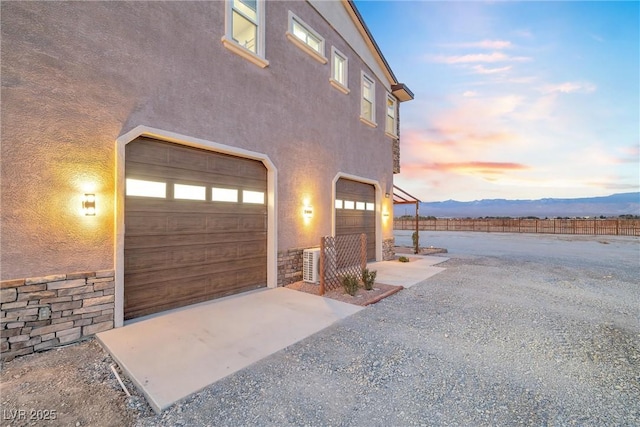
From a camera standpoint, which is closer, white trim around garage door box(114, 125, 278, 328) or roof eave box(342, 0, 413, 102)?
white trim around garage door box(114, 125, 278, 328)

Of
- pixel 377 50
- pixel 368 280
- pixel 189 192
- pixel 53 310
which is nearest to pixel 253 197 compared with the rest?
Answer: pixel 189 192

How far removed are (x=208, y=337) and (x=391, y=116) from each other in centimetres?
1092

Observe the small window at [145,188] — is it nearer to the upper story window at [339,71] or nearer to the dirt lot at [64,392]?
the dirt lot at [64,392]

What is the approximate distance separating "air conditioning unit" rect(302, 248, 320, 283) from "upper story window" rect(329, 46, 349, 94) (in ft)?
17.3

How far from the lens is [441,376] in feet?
8.57

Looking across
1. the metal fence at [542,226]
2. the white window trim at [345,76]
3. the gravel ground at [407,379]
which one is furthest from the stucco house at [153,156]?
the metal fence at [542,226]

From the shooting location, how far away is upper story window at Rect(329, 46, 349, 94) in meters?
7.88

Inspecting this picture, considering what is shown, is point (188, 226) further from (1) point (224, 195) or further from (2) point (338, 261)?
(2) point (338, 261)

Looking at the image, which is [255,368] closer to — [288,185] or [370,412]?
[370,412]

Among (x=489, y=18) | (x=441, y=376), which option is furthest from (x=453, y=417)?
(x=489, y=18)

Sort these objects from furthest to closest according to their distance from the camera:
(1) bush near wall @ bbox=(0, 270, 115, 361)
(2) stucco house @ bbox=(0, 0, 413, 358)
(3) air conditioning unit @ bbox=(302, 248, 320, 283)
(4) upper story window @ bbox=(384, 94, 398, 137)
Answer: (4) upper story window @ bbox=(384, 94, 398, 137) → (3) air conditioning unit @ bbox=(302, 248, 320, 283) → (2) stucco house @ bbox=(0, 0, 413, 358) → (1) bush near wall @ bbox=(0, 270, 115, 361)

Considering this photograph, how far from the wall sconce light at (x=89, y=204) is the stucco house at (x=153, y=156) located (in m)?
0.02

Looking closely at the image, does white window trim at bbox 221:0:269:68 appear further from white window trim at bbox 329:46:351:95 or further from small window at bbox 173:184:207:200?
small window at bbox 173:184:207:200

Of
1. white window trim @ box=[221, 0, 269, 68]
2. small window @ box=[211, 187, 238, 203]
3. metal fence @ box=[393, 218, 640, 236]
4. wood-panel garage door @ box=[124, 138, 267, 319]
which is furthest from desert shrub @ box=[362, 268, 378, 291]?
metal fence @ box=[393, 218, 640, 236]
